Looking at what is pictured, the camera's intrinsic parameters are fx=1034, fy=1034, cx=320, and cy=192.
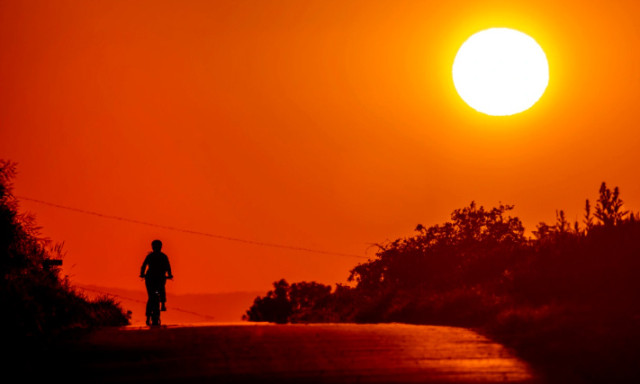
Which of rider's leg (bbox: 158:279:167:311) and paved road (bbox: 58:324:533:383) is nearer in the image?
paved road (bbox: 58:324:533:383)

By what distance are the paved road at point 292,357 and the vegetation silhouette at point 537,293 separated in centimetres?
102

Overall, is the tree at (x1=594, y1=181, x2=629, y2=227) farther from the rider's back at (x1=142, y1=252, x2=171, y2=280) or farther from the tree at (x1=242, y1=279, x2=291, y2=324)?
the tree at (x1=242, y1=279, x2=291, y2=324)

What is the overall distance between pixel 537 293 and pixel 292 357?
9595 mm

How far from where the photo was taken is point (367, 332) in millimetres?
18141

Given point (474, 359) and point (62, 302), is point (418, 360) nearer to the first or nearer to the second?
point (474, 359)

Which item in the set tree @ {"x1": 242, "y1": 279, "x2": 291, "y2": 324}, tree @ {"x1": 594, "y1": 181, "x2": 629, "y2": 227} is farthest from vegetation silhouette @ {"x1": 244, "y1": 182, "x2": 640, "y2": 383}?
tree @ {"x1": 242, "y1": 279, "x2": 291, "y2": 324}

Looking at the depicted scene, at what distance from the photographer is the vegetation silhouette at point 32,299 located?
A: 16688mm

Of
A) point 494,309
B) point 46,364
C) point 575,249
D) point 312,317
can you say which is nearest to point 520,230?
point 312,317

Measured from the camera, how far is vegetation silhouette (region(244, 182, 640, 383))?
16.2m

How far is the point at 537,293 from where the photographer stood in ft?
75.6

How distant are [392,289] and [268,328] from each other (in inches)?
448

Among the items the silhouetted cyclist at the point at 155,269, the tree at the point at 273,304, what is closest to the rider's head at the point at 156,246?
the silhouetted cyclist at the point at 155,269

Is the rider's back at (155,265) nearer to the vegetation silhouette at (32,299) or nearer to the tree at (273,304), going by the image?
the vegetation silhouette at (32,299)

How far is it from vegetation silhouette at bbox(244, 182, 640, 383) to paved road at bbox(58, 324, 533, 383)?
102 centimetres
